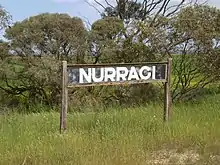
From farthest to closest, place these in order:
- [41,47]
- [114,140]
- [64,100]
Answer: [41,47] < [64,100] < [114,140]

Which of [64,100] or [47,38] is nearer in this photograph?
[64,100]

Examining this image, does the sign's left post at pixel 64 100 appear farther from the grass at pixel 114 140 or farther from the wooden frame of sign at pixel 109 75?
the grass at pixel 114 140

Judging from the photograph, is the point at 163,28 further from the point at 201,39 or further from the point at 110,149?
the point at 110,149

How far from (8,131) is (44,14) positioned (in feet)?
36.4

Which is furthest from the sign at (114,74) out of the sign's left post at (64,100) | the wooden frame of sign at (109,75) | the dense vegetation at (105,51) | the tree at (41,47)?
the tree at (41,47)

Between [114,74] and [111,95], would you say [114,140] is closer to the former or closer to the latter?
[114,74]

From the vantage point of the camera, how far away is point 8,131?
7.83 m

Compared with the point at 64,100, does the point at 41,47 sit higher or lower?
higher

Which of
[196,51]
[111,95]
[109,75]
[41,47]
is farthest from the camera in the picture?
[41,47]

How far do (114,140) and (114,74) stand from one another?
5.42 feet

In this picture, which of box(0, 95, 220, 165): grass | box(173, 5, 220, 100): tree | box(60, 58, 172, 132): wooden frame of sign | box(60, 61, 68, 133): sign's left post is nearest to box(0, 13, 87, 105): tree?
box(173, 5, 220, 100): tree

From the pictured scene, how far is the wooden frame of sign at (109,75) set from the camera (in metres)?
7.74

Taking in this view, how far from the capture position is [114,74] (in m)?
8.34

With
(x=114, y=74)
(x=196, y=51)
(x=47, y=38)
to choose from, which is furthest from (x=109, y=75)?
(x=47, y=38)
